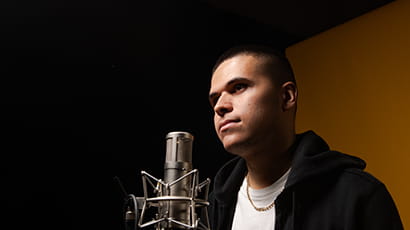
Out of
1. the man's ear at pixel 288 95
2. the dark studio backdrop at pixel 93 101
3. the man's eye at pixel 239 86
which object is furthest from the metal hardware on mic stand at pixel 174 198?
the dark studio backdrop at pixel 93 101

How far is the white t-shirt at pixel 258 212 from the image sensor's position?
1.29 meters

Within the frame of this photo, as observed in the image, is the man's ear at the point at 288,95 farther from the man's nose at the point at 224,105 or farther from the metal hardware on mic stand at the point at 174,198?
the metal hardware on mic stand at the point at 174,198

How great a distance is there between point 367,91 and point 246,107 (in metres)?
1.45

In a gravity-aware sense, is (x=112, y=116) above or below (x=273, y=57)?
below

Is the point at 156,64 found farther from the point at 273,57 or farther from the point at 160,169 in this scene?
Answer: the point at 273,57

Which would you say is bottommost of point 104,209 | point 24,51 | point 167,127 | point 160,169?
point 104,209

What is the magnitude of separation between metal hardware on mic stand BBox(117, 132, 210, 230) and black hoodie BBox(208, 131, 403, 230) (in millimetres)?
277

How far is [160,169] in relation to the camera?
7.18ft

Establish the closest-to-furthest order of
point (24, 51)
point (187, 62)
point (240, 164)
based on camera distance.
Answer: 1. point (240, 164)
2. point (24, 51)
3. point (187, 62)

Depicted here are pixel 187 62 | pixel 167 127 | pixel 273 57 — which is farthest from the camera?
pixel 187 62

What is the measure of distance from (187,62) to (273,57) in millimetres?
1158

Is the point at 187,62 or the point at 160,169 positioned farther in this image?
the point at 187,62

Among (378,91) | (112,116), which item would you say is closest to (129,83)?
(112,116)

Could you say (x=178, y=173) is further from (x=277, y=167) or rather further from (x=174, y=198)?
(x=277, y=167)
